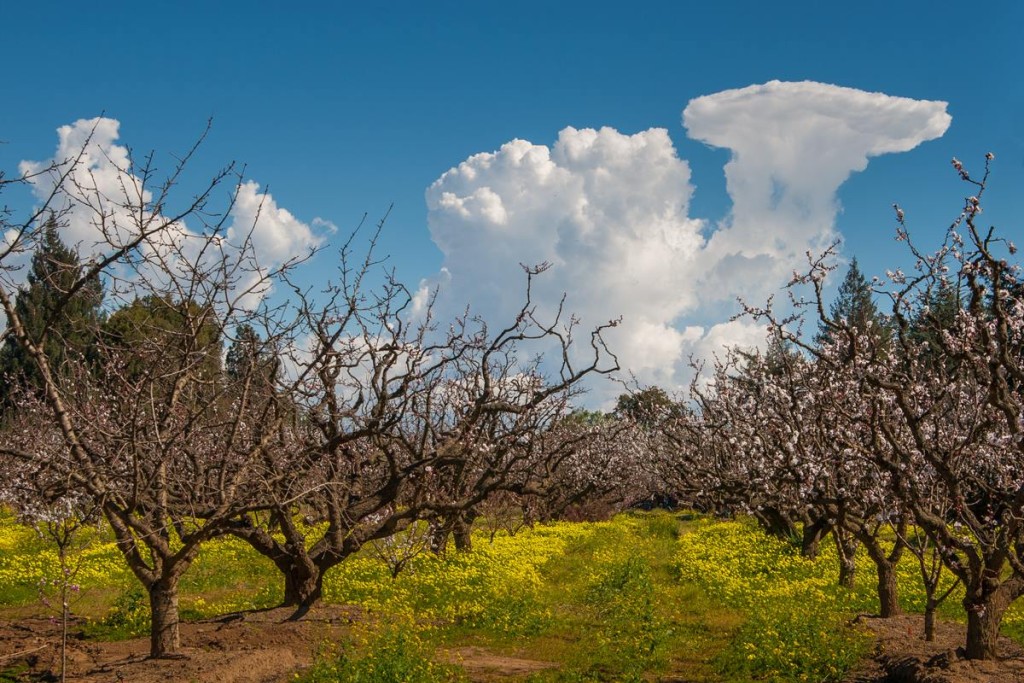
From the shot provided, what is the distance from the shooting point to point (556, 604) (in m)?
17.9

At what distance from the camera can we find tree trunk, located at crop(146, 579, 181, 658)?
37.3ft

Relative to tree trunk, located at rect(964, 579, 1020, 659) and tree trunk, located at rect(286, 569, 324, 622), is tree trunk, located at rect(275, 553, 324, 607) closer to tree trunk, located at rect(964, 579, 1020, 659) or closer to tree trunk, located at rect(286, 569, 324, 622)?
tree trunk, located at rect(286, 569, 324, 622)

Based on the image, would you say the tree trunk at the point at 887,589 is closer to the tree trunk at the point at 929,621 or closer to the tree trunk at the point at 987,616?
the tree trunk at the point at 929,621

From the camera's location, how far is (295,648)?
42.7 ft

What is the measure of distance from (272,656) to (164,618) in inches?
64.8

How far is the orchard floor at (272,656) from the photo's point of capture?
10.8m

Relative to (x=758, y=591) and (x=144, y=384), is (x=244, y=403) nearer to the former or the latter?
(x=144, y=384)

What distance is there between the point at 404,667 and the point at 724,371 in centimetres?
2002

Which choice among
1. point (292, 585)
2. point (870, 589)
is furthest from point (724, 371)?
point (292, 585)

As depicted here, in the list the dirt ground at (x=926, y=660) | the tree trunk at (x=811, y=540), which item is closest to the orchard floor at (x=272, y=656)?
the dirt ground at (x=926, y=660)

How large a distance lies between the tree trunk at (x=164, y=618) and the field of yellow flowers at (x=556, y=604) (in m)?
1.25

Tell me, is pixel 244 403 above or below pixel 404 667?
above

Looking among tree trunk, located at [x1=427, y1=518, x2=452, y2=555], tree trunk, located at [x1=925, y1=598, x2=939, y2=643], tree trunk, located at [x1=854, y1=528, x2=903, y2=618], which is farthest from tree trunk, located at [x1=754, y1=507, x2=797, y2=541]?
tree trunk, located at [x1=925, y1=598, x2=939, y2=643]

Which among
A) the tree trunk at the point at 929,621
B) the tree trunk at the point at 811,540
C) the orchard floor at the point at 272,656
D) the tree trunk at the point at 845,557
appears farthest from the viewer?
the tree trunk at the point at 811,540
